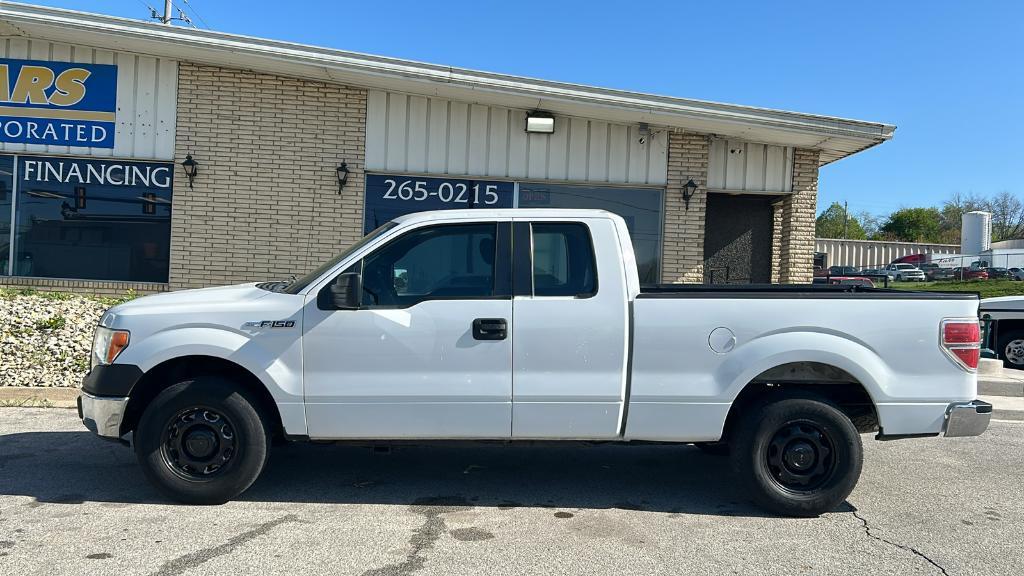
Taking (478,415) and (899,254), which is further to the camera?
(899,254)

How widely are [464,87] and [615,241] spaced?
580 centimetres

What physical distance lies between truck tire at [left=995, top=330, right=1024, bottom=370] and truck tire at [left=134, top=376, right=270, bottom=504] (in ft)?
40.3

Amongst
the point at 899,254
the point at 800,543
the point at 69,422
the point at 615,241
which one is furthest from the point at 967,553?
the point at 899,254

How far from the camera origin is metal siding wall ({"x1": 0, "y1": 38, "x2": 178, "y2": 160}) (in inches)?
416

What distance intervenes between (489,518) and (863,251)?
6260 centimetres

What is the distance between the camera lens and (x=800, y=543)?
4.29 metres

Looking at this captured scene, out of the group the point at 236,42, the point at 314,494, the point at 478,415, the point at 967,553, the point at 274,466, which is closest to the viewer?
the point at 967,553

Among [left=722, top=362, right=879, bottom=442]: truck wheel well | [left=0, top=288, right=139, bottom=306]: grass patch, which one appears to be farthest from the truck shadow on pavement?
[left=0, top=288, right=139, bottom=306]: grass patch

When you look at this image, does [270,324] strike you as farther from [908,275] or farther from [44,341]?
[908,275]

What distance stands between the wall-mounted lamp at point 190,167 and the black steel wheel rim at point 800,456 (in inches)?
352

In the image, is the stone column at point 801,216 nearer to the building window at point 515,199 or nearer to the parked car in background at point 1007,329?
the building window at point 515,199

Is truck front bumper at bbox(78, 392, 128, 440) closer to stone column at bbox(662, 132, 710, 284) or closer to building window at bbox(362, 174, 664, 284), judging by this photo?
building window at bbox(362, 174, 664, 284)

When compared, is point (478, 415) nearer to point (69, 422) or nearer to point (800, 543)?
point (800, 543)

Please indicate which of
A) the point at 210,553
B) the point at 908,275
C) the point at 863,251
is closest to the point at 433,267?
the point at 210,553
